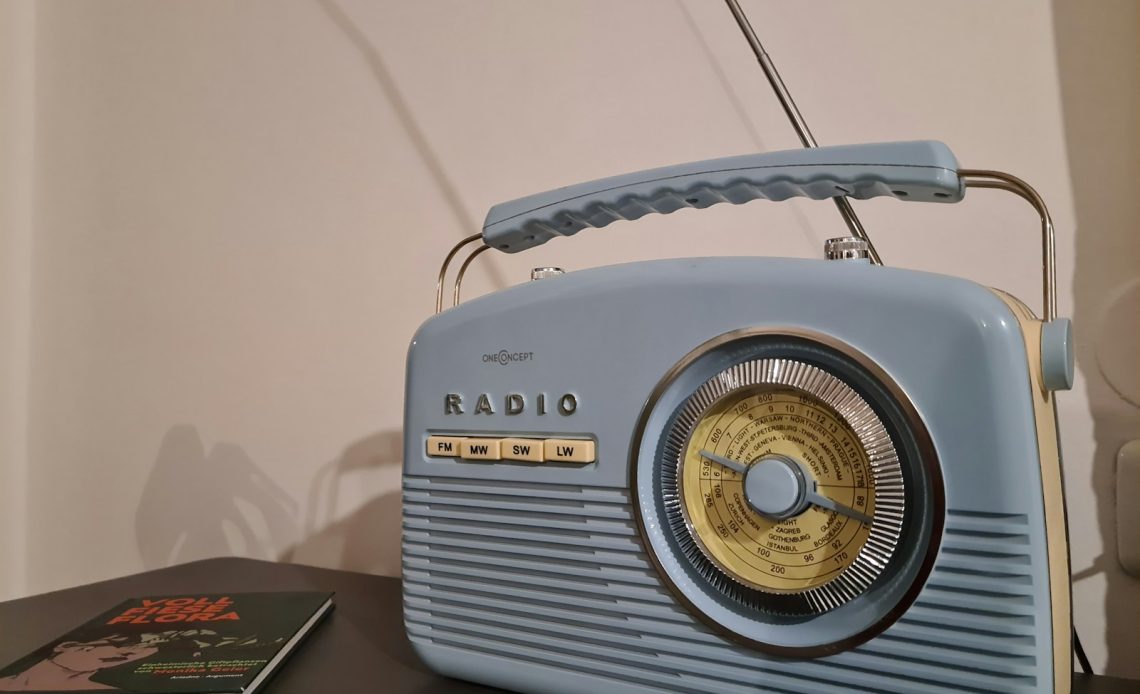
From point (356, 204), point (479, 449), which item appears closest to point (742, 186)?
point (479, 449)

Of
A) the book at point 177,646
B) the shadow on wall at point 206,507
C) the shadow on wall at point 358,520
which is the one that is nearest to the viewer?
the book at point 177,646

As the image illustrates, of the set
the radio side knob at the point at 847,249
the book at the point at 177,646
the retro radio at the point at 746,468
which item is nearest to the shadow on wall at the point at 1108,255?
the retro radio at the point at 746,468

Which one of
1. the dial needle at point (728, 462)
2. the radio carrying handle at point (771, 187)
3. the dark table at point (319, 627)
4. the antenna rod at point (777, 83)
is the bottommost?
the dark table at point (319, 627)

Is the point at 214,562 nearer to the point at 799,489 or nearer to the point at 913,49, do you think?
the point at 799,489

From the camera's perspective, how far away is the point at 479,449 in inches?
22.6

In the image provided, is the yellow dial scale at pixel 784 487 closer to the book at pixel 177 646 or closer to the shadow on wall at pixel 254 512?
the book at pixel 177 646

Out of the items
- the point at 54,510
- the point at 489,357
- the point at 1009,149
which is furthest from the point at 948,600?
the point at 54,510

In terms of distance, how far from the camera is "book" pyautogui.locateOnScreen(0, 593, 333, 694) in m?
0.53

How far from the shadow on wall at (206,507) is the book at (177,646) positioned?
1.14 ft

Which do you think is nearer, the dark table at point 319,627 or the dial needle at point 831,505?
the dial needle at point 831,505

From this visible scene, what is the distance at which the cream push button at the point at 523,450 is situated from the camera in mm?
548

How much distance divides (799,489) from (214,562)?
82 centimetres

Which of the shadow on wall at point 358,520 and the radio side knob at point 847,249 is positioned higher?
the radio side knob at point 847,249

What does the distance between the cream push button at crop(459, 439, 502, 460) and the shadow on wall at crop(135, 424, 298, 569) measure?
0.62 metres
